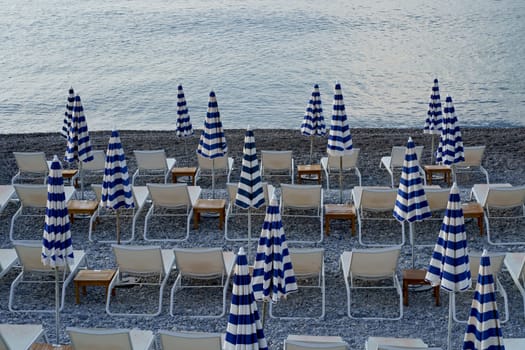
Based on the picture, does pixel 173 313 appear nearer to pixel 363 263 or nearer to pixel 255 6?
pixel 363 263

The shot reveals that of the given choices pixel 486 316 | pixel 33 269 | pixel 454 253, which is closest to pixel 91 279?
pixel 33 269

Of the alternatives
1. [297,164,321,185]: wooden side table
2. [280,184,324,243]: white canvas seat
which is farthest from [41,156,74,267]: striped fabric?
[297,164,321,185]: wooden side table

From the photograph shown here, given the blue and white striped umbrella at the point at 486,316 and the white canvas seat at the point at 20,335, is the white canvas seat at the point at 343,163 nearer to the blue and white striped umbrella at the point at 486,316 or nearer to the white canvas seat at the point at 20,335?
the white canvas seat at the point at 20,335

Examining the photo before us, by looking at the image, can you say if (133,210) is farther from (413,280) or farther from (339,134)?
(413,280)

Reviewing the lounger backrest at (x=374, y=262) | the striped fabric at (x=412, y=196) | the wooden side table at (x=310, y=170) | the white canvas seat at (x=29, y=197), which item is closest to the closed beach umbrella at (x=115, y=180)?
the white canvas seat at (x=29, y=197)

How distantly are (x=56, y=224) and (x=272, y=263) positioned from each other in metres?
2.20

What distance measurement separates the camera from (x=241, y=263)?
20.5 ft

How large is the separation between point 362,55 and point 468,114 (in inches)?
343

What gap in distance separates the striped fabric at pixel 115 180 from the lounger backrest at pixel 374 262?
2.93 meters

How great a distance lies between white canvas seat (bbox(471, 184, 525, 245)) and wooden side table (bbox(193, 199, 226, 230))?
362 cm

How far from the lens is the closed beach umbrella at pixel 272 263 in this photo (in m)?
7.55

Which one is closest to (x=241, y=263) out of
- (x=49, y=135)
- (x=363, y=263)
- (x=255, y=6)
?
(x=363, y=263)

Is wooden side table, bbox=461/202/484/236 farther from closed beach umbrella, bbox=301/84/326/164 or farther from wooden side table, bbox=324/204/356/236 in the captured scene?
closed beach umbrella, bbox=301/84/326/164

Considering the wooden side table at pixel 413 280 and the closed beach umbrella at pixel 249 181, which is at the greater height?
the closed beach umbrella at pixel 249 181
